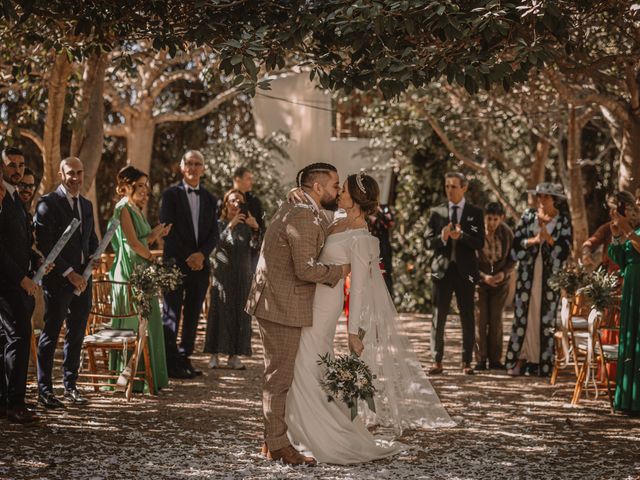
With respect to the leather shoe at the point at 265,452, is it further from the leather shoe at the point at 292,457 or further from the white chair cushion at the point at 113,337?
the white chair cushion at the point at 113,337

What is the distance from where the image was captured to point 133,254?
9500mm

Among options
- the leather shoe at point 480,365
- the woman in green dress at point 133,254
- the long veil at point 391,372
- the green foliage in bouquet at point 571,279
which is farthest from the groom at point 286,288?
the leather shoe at point 480,365

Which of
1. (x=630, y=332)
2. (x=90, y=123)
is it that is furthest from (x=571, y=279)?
(x=90, y=123)

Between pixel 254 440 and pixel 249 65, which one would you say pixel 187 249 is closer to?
pixel 254 440

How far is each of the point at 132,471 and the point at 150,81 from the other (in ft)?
41.3

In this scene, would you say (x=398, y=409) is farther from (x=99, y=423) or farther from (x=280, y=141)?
(x=280, y=141)

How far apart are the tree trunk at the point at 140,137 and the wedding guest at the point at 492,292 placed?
8.72 meters

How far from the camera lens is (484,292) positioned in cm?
1155

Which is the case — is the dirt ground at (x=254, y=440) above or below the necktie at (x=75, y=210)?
below

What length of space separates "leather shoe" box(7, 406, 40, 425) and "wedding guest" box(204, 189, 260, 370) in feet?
11.5

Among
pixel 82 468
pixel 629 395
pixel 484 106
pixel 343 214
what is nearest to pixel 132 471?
pixel 82 468

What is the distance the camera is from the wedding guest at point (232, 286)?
10.9 metres

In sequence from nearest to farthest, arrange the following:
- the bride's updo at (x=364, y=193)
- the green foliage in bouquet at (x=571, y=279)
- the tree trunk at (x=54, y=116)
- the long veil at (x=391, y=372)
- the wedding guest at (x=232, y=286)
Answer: the bride's updo at (x=364, y=193), the long veil at (x=391, y=372), the green foliage in bouquet at (x=571, y=279), the tree trunk at (x=54, y=116), the wedding guest at (x=232, y=286)

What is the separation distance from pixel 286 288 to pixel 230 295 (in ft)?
15.0
